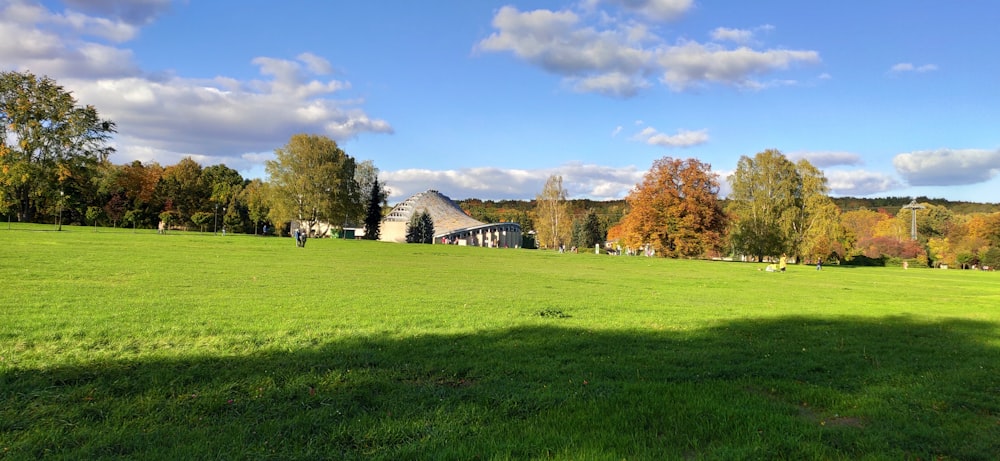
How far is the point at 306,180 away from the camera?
6222 centimetres

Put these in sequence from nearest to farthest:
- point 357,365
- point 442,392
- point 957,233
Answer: point 442,392
point 357,365
point 957,233

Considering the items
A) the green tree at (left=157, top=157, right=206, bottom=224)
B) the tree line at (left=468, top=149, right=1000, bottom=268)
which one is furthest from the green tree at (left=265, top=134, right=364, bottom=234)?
the tree line at (left=468, top=149, right=1000, bottom=268)

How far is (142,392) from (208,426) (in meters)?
1.29

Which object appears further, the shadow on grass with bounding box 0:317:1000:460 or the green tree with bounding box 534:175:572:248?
the green tree with bounding box 534:175:572:248

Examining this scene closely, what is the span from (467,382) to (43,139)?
5645 cm

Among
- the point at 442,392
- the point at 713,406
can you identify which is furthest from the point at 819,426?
the point at 442,392

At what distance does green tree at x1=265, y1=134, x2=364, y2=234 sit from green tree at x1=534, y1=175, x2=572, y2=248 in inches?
1515

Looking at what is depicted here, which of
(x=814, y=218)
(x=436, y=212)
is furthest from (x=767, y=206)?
(x=436, y=212)

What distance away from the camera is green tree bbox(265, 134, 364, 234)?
203 feet

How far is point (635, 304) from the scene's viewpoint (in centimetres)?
1332

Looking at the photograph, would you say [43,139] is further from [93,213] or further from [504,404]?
[504,404]

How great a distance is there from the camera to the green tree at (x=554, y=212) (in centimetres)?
9044

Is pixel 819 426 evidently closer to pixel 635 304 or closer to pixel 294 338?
pixel 294 338

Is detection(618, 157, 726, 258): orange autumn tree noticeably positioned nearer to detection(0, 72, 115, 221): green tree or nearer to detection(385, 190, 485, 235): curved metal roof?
detection(0, 72, 115, 221): green tree
